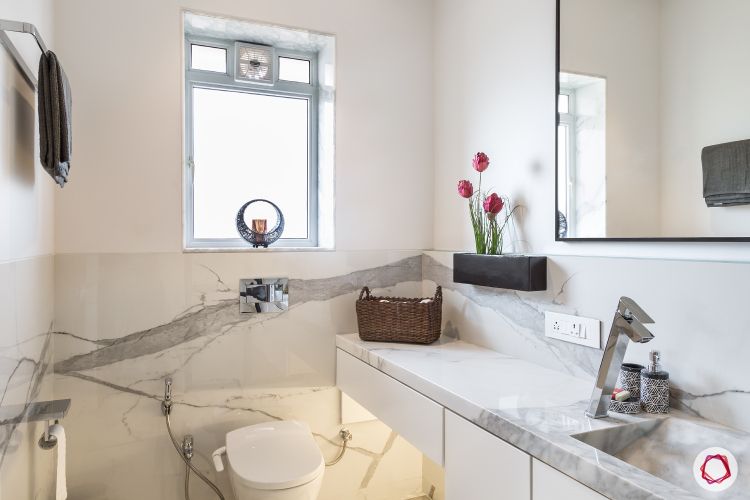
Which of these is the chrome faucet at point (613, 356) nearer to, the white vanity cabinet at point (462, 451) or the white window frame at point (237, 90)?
the white vanity cabinet at point (462, 451)

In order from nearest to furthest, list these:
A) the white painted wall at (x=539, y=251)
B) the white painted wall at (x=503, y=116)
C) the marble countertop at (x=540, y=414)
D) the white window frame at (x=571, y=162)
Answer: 1. the marble countertop at (x=540, y=414)
2. the white painted wall at (x=539, y=251)
3. the white window frame at (x=571, y=162)
4. the white painted wall at (x=503, y=116)

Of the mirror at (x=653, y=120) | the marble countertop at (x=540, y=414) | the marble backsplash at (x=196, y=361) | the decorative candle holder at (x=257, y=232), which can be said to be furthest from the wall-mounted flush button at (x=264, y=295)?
the mirror at (x=653, y=120)

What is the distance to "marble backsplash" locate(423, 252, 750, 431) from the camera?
1.18 m

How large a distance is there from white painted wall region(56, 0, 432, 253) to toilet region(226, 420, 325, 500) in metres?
0.81

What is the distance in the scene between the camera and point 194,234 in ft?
7.52

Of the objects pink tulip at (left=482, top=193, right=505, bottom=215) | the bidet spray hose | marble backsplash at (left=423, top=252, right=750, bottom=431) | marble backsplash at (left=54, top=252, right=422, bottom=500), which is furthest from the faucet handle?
the bidet spray hose

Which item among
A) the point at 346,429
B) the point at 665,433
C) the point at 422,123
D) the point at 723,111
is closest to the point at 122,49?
the point at 422,123

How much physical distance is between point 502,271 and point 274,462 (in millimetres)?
1060

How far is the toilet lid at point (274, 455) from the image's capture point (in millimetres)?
1627

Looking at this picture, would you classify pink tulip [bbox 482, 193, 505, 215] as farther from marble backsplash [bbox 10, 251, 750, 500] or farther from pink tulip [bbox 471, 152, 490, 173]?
marble backsplash [bbox 10, 251, 750, 500]

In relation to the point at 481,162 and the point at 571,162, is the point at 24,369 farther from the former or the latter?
the point at 571,162

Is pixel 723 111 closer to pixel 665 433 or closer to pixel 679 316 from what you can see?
pixel 679 316

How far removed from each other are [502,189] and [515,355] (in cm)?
65

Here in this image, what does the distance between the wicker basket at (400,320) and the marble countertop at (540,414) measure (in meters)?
0.10
